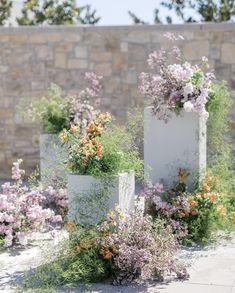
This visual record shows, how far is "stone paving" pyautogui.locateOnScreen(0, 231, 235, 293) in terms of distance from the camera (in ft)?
13.9

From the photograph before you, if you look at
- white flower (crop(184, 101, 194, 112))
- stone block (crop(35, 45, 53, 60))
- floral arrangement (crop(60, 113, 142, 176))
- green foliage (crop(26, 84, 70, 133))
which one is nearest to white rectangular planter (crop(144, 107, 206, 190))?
white flower (crop(184, 101, 194, 112))

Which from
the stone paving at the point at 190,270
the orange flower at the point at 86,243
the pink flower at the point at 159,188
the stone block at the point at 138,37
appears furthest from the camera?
the stone block at the point at 138,37

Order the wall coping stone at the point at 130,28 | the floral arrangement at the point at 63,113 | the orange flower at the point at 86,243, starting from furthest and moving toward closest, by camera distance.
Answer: the wall coping stone at the point at 130,28
the floral arrangement at the point at 63,113
the orange flower at the point at 86,243

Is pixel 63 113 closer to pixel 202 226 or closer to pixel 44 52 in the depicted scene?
pixel 44 52

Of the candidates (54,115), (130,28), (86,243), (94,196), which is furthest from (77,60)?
(86,243)

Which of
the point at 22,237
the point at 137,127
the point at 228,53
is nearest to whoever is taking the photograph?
the point at 22,237

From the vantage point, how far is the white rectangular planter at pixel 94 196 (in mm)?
4770

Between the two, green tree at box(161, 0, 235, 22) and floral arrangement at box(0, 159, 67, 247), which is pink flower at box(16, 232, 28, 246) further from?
green tree at box(161, 0, 235, 22)

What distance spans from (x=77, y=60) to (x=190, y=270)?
4.90 metres

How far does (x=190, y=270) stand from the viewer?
464cm

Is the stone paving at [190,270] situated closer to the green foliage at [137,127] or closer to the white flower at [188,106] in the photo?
the white flower at [188,106]

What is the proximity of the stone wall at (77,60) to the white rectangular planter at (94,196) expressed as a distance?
3.99 metres

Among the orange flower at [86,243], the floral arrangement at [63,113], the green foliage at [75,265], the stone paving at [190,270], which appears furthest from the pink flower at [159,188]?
the floral arrangement at [63,113]

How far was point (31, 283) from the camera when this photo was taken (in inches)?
172
